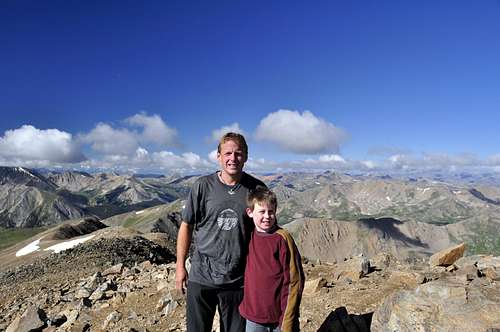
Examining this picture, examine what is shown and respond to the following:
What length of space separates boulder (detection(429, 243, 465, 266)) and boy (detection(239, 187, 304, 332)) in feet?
36.6

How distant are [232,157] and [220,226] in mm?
1329

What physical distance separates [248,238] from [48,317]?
37.6ft

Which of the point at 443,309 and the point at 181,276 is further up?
the point at 181,276

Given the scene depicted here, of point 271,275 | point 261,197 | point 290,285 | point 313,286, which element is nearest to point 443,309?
point 290,285

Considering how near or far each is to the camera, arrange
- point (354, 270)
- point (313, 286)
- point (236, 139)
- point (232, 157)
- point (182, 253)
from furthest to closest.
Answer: point (354, 270) → point (313, 286) → point (182, 253) → point (236, 139) → point (232, 157)

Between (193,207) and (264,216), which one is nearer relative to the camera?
(264,216)

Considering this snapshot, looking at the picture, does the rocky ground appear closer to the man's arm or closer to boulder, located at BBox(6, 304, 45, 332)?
boulder, located at BBox(6, 304, 45, 332)

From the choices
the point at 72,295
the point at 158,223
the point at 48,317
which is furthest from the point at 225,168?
the point at 158,223

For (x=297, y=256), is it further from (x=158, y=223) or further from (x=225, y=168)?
(x=158, y=223)

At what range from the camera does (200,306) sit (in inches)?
292

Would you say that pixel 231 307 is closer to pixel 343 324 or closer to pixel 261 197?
pixel 261 197

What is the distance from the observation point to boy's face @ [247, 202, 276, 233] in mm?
6527

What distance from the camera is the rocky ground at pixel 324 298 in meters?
8.00

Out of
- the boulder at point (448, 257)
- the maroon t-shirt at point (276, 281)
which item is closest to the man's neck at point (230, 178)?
the maroon t-shirt at point (276, 281)
